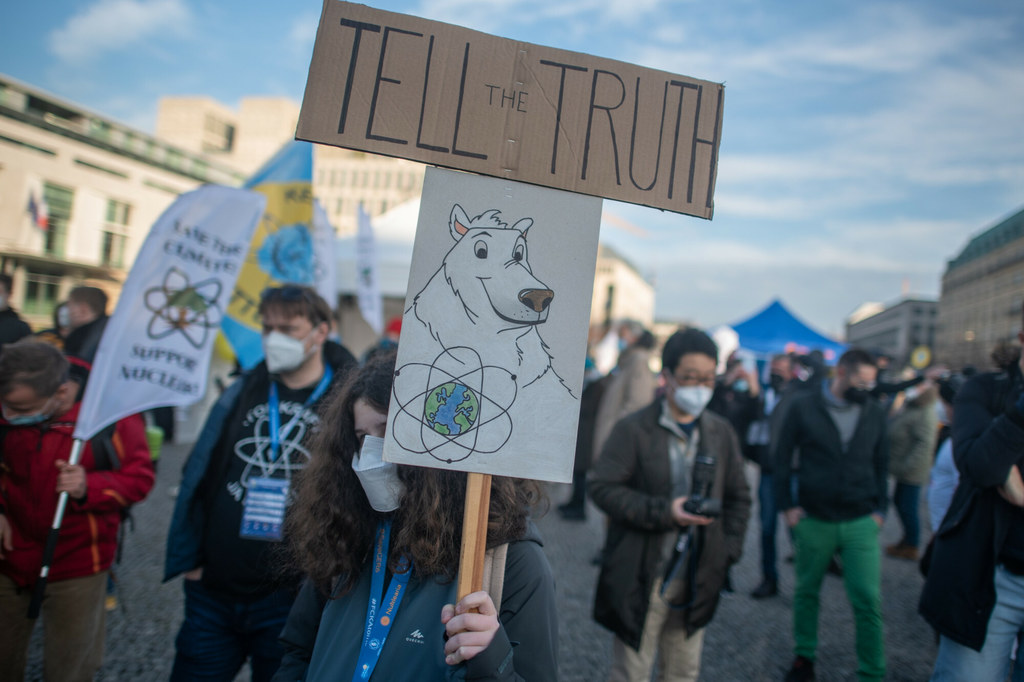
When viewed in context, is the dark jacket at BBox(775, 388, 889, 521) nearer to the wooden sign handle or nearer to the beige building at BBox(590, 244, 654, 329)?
the wooden sign handle

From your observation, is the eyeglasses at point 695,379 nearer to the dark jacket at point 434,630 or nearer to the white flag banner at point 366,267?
the dark jacket at point 434,630

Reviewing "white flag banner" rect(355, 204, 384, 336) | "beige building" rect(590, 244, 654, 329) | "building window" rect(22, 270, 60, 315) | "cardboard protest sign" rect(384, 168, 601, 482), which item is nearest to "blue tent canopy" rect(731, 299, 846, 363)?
"white flag banner" rect(355, 204, 384, 336)

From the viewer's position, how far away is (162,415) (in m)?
8.20

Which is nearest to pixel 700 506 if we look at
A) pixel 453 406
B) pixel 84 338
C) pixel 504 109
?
pixel 453 406

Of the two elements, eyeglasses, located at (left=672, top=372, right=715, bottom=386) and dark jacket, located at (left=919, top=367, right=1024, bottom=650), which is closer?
dark jacket, located at (left=919, top=367, right=1024, bottom=650)

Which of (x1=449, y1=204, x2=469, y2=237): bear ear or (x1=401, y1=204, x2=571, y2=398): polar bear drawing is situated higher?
(x1=449, y1=204, x2=469, y2=237): bear ear

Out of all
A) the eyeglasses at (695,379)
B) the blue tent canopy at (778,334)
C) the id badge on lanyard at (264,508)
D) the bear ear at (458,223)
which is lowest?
the id badge on lanyard at (264,508)

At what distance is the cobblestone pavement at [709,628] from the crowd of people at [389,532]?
614mm

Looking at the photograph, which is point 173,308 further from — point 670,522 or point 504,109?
point 670,522

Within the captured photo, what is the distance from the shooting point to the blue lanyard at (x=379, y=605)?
146 centimetres

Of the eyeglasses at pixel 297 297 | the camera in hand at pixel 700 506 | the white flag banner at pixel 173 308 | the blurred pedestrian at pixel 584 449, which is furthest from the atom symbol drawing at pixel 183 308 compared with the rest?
the blurred pedestrian at pixel 584 449

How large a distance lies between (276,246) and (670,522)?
3966 mm

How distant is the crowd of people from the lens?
151 cm

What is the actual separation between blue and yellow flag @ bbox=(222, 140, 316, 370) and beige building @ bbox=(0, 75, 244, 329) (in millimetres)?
19544
